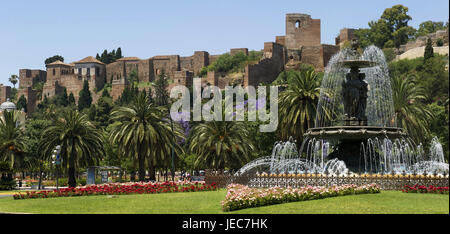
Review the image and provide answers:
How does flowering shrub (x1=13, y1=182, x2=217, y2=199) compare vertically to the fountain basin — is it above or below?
below

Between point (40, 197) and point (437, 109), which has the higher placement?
point (437, 109)

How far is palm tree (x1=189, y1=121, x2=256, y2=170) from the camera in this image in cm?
4844

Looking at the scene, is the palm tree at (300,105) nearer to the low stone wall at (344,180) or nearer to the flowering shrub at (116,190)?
the flowering shrub at (116,190)

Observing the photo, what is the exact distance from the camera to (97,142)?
4719 cm

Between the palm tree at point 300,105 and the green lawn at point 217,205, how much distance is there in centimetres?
2061

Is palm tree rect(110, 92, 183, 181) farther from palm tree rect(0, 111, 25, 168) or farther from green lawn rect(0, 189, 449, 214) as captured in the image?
green lawn rect(0, 189, 449, 214)

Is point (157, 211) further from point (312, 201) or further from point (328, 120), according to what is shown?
point (328, 120)

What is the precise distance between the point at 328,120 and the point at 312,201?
24.3m

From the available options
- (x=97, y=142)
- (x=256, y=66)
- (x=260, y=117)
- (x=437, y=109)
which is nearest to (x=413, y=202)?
(x=97, y=142)

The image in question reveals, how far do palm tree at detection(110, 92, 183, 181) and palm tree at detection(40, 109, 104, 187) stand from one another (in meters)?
1.79

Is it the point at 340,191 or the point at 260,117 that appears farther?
the point at 260,117

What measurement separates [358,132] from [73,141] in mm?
23769

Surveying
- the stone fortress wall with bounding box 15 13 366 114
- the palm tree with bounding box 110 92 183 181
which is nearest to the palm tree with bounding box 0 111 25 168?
the palm tree with bounding box 110 92 183 181

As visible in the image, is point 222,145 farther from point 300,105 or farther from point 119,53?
point 119,53
